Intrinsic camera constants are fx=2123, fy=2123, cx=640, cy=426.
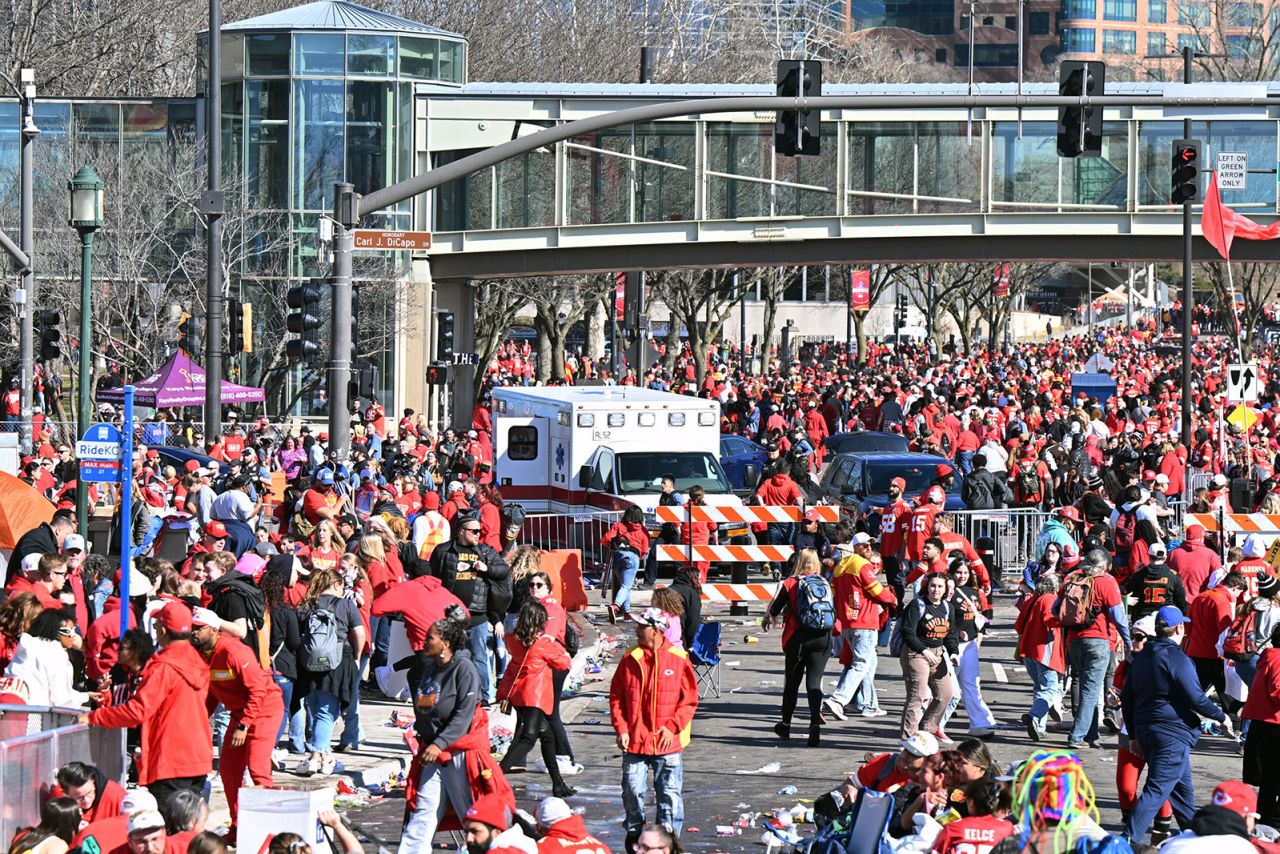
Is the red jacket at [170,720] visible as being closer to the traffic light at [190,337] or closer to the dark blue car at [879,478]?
the dark blue car at [879,478]

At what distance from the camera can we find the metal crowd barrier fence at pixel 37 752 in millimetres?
9938

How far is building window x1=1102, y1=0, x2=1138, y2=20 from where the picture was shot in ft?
607

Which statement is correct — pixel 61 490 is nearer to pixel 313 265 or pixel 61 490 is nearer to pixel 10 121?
pixel 313 265

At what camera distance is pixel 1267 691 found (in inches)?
500

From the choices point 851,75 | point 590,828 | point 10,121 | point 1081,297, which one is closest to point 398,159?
point 10,121

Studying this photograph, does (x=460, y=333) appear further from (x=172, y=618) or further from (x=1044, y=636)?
(x=172, y=618)

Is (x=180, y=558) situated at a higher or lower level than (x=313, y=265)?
lower

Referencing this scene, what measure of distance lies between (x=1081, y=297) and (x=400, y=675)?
12371 centimetres

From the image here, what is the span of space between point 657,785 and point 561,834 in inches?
128

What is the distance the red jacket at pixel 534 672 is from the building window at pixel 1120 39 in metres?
178

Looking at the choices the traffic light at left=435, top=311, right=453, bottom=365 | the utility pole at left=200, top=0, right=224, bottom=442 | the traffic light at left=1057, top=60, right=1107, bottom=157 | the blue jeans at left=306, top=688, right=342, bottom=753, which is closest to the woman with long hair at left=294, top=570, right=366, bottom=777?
the blue jeans at left=306, top=688, right=342, bottom=753

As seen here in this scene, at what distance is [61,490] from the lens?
24.8 meters

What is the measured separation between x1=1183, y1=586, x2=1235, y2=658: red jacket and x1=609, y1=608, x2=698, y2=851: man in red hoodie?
4.92 metres

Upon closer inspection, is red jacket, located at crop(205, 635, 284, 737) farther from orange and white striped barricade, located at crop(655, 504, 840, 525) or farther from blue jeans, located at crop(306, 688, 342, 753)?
orange and white striped barricade, located at crop(655, 504, 840, 525)
